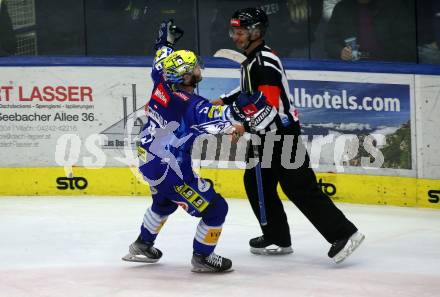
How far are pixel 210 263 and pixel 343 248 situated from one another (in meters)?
0.81

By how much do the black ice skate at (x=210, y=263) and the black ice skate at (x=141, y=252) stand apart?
346 millimetres

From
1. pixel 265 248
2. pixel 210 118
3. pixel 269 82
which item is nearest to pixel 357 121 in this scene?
pixel 265 248

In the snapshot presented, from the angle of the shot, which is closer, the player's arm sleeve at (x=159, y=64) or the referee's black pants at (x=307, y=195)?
the player's arm sleeve at (x=159, y=64)

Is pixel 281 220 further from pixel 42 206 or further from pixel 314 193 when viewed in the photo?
pixel 42 206

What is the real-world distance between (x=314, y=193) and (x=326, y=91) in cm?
220

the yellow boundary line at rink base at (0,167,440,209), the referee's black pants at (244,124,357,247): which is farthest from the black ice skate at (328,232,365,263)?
the yellow boundary line at rink base at (0,167,440,209)

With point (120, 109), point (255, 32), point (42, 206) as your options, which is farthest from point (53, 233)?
point (255, 32)

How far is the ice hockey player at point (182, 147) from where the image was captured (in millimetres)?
5883

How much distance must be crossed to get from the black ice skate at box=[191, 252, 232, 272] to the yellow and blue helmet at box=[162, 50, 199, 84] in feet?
3.49

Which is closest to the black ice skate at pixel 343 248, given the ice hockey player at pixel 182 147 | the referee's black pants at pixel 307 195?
the referee's black pants at pixel 307 195

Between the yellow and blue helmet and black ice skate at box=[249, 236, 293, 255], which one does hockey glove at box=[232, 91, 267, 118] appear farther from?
black ice skate at box=[249, 236, 293, 255]

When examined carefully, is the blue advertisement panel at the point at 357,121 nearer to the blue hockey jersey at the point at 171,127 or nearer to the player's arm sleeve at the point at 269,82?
the player's arm sleeve at the point at 269,82

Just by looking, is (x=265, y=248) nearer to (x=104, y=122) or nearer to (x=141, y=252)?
(x=141, y=252)

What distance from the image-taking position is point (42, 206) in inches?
338
